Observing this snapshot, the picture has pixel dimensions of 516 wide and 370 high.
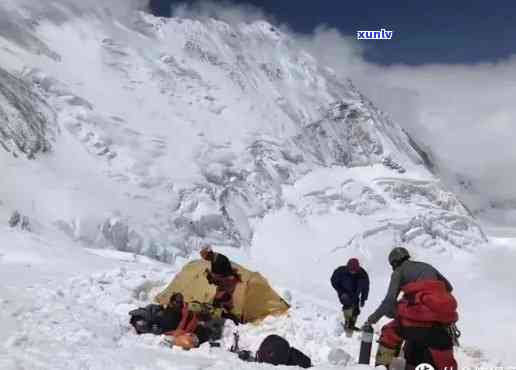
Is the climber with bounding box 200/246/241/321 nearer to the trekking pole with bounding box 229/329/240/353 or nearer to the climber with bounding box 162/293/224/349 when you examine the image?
the climber with bounding box 162/293/224/349

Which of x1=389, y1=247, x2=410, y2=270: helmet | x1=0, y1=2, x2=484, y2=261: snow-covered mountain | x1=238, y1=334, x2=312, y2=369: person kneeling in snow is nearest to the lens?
x1=389, y1=247, x2=410, y2=270: helmet

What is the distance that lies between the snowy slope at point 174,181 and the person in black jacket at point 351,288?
672 mm

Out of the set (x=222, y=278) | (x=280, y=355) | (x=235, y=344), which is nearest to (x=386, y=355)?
(x=280, y=355)

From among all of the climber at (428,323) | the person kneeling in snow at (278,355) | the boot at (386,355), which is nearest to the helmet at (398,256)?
the climber at (428,323)

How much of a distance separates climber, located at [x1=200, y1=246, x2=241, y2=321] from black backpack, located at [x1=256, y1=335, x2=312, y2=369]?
2116 mm

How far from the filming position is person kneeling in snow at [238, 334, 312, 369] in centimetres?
845

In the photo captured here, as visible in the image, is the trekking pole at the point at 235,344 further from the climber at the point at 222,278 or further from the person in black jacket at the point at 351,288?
the person in black jacket at the point at 351,288

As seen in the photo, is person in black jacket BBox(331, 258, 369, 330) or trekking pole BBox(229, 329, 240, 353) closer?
trekking pole BBox(229, 329, 240, 353)

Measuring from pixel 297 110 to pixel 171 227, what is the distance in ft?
188

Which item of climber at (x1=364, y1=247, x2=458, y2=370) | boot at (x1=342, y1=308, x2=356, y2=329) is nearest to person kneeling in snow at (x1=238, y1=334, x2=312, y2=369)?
climber at (x1=364, y1=247, x2=458, y2=370)

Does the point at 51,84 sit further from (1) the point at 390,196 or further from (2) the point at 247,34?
(2) the point at 247,34

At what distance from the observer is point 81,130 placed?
6022cm

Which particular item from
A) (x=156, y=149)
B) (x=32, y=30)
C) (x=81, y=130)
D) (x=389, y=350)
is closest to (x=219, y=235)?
(x=156, y=149)

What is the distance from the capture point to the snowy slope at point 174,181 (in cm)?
1035
